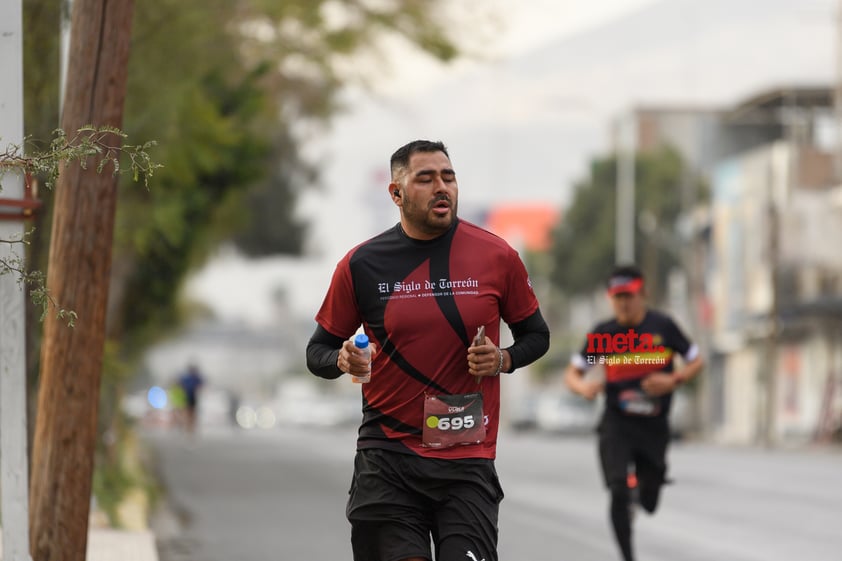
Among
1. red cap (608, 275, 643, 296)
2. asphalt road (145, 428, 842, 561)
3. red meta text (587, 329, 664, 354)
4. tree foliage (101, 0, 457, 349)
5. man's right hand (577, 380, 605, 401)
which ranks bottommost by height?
asphalt road (145, 428, 842, 561)

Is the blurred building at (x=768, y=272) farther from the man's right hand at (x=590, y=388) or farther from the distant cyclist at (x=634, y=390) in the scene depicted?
the man's right hand at (x=590, y=388)

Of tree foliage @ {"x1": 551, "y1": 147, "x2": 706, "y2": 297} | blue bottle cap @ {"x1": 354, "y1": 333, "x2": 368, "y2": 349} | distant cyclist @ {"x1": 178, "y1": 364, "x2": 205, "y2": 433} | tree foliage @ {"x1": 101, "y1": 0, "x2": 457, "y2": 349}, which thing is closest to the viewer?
blue bottle cap @ {"x1": 354, "y1": 333, "x2": 368, "y2": 349}

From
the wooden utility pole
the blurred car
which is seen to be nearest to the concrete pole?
the wooden utility pole

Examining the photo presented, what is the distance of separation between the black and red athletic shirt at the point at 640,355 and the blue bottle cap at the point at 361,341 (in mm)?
4945

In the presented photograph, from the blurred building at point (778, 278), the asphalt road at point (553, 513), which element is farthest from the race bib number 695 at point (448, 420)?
the blurred building at point (778, 278)

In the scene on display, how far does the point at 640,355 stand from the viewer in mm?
11312

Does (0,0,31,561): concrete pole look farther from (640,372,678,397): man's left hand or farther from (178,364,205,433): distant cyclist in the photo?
(178,364,205,433): distant cyclist

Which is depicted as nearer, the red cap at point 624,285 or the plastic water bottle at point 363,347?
the plastic water bottle at point 363,347

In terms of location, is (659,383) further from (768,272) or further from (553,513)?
(768,272)

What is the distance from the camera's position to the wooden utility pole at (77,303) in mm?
8461

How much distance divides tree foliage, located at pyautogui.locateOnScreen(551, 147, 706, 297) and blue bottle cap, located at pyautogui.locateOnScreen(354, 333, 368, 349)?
249 ft

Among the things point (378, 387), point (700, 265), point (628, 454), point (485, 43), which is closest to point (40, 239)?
point (628, 454)

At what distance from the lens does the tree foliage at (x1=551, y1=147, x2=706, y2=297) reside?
270 feet

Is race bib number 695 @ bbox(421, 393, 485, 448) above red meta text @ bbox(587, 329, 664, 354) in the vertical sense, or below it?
below
